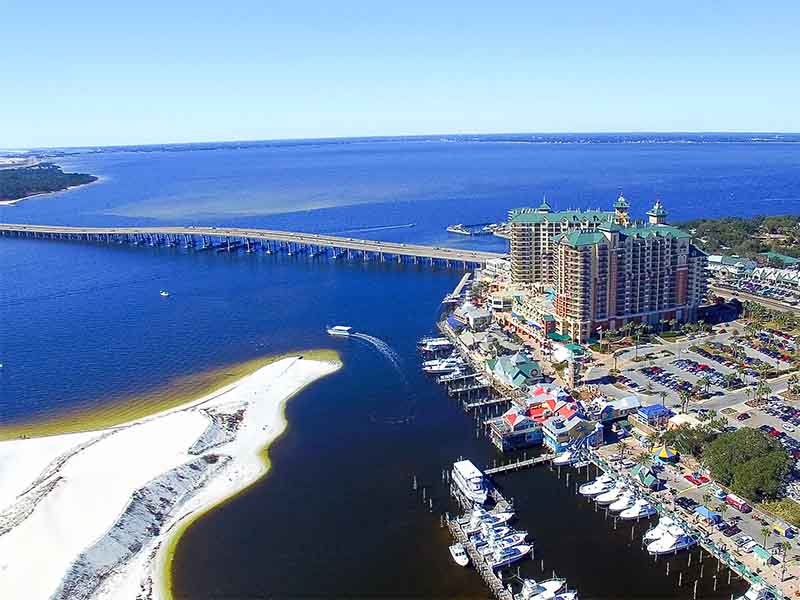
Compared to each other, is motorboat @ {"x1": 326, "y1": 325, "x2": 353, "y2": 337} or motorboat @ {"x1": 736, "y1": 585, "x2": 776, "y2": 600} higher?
motorboat @ {"x1": 326, "y1": 325, "x2": 353, "y2": 337}

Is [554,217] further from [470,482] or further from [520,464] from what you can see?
[470,482]

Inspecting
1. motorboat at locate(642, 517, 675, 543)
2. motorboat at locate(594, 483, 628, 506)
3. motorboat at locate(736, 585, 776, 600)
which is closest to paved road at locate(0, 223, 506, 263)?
motorboat at locate(594, 483, 628, 506)

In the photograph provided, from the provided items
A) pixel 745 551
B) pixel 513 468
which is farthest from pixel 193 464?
pixel 745 551

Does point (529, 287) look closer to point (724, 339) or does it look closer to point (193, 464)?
point (724, 339)

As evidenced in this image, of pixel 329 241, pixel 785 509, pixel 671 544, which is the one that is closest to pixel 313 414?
pixel 671 544

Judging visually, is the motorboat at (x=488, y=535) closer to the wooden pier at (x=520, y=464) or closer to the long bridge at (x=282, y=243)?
the wooden pier at (x=520, y=464)

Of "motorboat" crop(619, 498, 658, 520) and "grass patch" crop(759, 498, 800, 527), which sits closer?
"grass patch" crop(759, 498, 800, 527)

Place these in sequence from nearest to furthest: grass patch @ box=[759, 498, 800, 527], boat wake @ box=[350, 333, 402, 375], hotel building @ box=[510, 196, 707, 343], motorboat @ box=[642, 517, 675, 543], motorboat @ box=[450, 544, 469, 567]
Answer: motorboat @ box=[450, 544, 469, 567]
motorboat @ box=[642, 517, 675, 543]
grass patch @ box=[759, 498, 800, 527]
hotel building @ box=[510, 196, 707, 343]
boat wake @ box=[350, 333, 402, 375]

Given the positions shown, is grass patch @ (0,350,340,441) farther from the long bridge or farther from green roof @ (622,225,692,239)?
the long bridge
